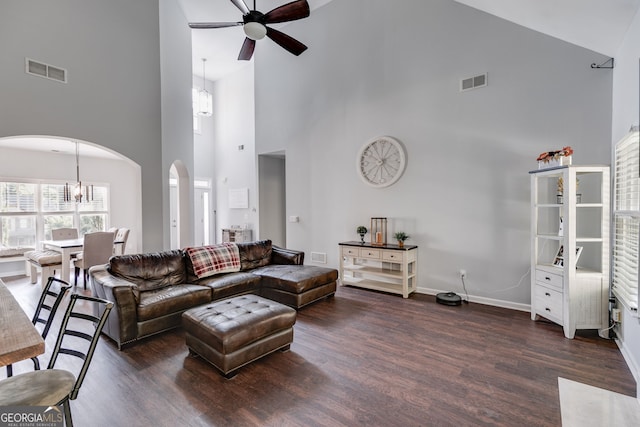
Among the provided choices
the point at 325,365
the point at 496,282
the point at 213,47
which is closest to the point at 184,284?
the point at 325,365

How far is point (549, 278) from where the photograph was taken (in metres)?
3.29

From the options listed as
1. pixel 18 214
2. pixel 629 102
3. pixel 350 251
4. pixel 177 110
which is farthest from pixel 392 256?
pixel 18 214

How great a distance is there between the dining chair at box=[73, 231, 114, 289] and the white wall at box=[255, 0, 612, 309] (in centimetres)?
337

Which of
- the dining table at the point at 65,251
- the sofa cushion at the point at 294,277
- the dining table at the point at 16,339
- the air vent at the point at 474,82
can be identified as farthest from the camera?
the dining table at the point at 65,251

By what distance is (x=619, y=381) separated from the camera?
7.56 feet

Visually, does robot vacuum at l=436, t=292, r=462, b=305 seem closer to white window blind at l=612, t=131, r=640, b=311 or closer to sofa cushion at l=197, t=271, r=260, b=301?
white window blind at l=612, t=131, r=640, b=311

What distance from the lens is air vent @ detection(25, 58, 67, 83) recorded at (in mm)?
3831

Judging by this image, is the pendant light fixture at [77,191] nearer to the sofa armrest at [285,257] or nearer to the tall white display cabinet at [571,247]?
the sofa armrest at [285,257]

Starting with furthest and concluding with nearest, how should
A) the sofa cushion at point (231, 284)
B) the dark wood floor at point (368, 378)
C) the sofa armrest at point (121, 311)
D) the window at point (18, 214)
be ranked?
the window at point (18, 214) < the sofa cushion at point (231, 284) < the sofa armrest at point (121, 311) < the dark wood floor at point (368, 378)

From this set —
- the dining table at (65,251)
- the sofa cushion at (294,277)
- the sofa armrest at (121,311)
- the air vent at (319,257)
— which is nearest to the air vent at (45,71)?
the dining table at (65,251)

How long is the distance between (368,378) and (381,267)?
2685 millimetres

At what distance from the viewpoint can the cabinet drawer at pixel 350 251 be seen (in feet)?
15.6

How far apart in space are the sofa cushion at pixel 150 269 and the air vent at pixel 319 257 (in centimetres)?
267

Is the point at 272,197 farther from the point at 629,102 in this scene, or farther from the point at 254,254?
the point at 629,102
